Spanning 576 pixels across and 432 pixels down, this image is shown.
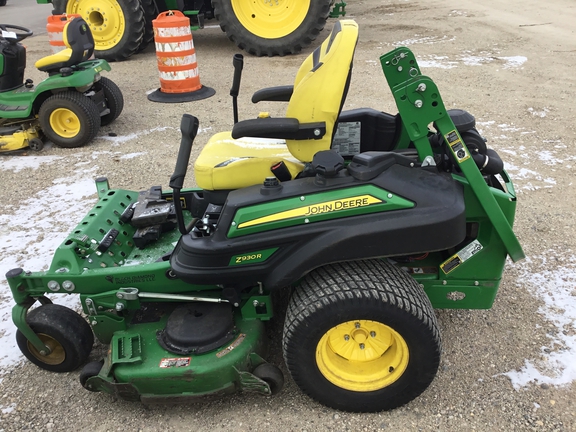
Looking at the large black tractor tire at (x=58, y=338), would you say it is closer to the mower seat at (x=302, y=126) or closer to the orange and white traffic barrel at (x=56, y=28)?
the mower seat at (x=302, y=126)

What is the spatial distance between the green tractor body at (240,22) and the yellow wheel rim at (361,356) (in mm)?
7091

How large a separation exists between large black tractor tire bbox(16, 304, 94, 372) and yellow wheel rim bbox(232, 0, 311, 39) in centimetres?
700

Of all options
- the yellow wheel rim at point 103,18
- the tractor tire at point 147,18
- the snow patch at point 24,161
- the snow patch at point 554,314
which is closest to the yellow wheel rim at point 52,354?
the snow patch at point 554,314

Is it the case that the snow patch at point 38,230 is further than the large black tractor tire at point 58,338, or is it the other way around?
the snow patch at point 38,230

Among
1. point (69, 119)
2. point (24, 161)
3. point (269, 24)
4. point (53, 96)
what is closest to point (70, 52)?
point (53, 96)

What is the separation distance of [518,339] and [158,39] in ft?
18.7

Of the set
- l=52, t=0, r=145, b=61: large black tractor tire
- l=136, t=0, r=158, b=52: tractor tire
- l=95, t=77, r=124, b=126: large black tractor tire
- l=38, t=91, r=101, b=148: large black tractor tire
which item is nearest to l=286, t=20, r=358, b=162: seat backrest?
l=38, t=91, r=101, b=148: large black tractor tire

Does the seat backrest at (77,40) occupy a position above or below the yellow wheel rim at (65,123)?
above

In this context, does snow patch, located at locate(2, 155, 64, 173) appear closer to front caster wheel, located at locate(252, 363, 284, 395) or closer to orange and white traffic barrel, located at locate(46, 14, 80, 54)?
orange and white traffic barrel, located at locate(46, 14, 80, 54)

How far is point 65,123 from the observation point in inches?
216

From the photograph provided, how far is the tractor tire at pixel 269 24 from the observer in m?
8.45

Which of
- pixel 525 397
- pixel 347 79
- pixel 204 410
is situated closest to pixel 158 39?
pixel 347 79

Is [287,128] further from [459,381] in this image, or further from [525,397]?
[525,397]

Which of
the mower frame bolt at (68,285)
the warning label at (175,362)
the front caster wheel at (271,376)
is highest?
the mower frame bolt at (68,285)
